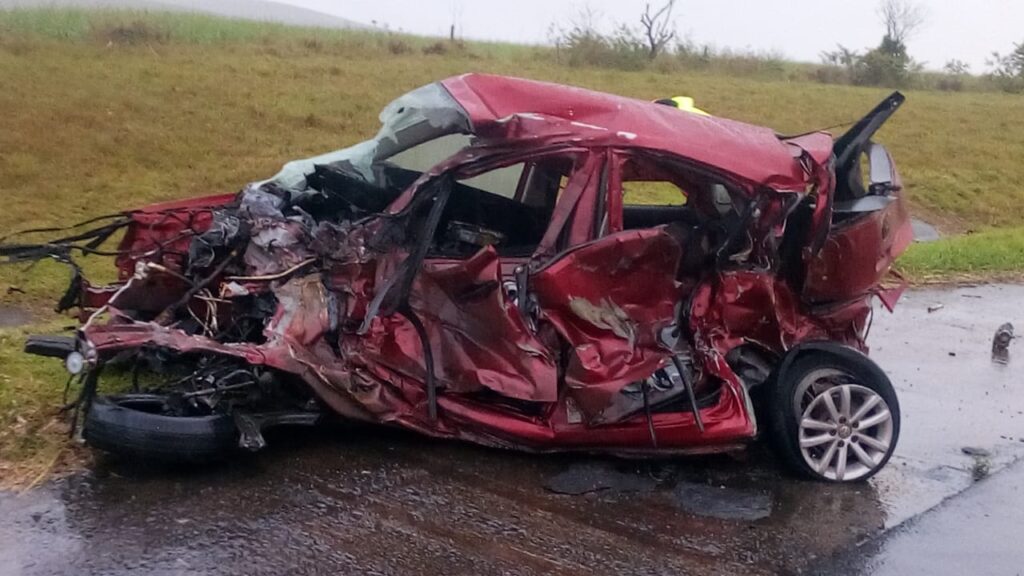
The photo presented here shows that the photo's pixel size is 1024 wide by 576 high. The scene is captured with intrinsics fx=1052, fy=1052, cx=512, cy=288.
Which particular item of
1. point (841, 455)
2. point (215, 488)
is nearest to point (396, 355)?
point (215, 488)

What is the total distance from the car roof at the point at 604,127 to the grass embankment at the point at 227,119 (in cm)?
263

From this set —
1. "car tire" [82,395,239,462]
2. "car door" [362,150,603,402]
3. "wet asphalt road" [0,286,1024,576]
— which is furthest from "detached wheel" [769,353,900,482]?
"car tire" [82,395,239,462]

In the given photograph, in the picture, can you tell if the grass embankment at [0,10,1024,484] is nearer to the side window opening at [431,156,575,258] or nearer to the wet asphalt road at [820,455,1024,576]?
the side window opening at [431,156,575,258]

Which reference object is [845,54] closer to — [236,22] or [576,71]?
[576,71]

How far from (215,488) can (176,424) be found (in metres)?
0.36

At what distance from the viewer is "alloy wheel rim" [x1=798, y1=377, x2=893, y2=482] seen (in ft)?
17.4

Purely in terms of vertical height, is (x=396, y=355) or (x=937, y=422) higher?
(x=396, y=355)

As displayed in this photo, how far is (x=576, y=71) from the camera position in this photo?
2725cm

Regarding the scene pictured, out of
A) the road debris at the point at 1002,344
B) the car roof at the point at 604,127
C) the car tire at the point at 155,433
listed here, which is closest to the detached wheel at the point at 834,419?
the car roof at the point at 604,127

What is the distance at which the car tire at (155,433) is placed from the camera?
4.57 m

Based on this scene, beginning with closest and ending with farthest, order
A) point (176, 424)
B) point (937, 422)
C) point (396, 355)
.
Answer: point (176, 424), point (396, 355), point (937, 422)

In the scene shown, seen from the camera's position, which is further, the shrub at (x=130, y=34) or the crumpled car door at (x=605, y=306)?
the shrub at (x=130, y=34)

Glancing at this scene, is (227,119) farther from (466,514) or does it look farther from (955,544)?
(955,544)

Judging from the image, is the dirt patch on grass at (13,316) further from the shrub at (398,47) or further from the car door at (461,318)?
the shrub at (398,47)
